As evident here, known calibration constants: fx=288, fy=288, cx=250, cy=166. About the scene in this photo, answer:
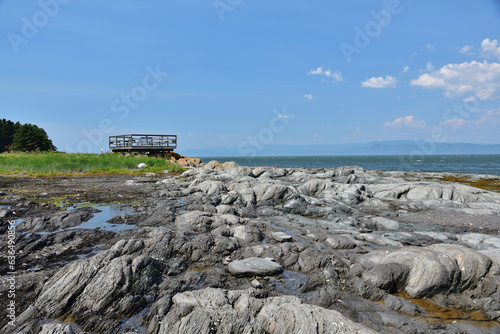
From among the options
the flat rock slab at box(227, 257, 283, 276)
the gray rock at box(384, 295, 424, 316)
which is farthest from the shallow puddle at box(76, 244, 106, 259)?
the gray rock at box(384, 295, 424, 316)

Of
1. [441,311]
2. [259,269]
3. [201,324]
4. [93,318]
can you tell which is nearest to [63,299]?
[93,318]

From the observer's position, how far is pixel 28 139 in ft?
170

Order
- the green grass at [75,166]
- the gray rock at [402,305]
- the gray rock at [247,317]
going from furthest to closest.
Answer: the green grass at [75,166] → the gray rock at [402,305] → the gray rock at [247,317]

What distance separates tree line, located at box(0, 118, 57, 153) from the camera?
51500 millimetres

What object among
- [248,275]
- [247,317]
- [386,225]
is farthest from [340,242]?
[247,317]

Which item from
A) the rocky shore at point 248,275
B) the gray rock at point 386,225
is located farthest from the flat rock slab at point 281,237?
the gray rock at point 386,225

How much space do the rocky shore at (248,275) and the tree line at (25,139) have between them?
1866 inches

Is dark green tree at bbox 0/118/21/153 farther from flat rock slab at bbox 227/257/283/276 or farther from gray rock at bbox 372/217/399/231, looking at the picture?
gray rock at bbox 372/217/399/231

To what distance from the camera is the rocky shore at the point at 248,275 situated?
5430mm

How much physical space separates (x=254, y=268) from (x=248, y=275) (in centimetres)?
24

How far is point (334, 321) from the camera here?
5156 mm
